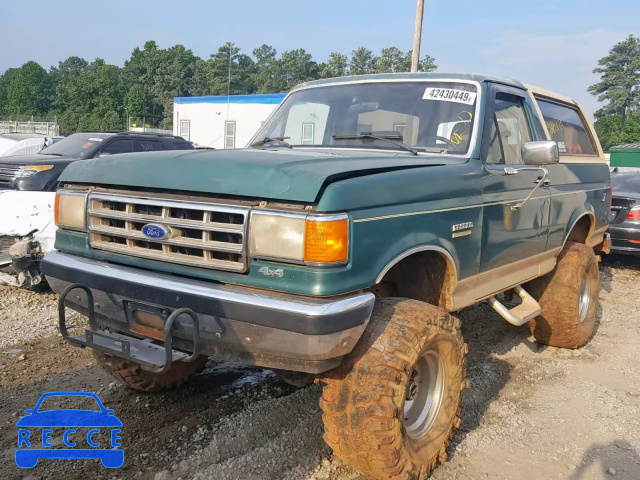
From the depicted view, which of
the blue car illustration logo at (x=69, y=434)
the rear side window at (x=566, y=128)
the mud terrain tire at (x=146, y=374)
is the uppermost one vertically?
the rear side window at (x=566, y=128)

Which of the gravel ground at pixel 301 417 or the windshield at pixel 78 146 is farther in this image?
the windshield at pixel 78 146

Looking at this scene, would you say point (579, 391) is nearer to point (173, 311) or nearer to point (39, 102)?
point (173, 311)

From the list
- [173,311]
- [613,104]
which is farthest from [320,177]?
[613,104]

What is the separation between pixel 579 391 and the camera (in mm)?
4301

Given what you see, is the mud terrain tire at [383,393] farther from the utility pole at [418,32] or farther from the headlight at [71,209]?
the utility pole at [418,32]

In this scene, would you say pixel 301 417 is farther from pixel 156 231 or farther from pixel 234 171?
pixel 234 171

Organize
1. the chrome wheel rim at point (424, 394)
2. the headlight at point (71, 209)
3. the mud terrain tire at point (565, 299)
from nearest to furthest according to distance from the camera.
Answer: the chrome wheel rim at point (424, 394), the headlight at point (71, 209), the mud terrain tire at point (565, 299)

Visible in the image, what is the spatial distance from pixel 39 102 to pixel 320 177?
10374 centimetres

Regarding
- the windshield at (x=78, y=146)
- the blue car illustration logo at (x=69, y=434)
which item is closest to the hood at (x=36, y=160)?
the windshield at (x=78, y=146)

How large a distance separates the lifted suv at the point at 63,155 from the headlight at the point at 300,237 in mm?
7140

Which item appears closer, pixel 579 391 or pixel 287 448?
pixel 287 448

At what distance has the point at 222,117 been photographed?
96.2 ft

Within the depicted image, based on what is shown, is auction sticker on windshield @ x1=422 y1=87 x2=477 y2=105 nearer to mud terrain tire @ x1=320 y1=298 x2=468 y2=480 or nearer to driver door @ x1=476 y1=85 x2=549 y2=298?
driver door @ x1=476 y1=85 x2=549 y2=298

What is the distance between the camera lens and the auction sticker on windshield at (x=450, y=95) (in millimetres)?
3777
